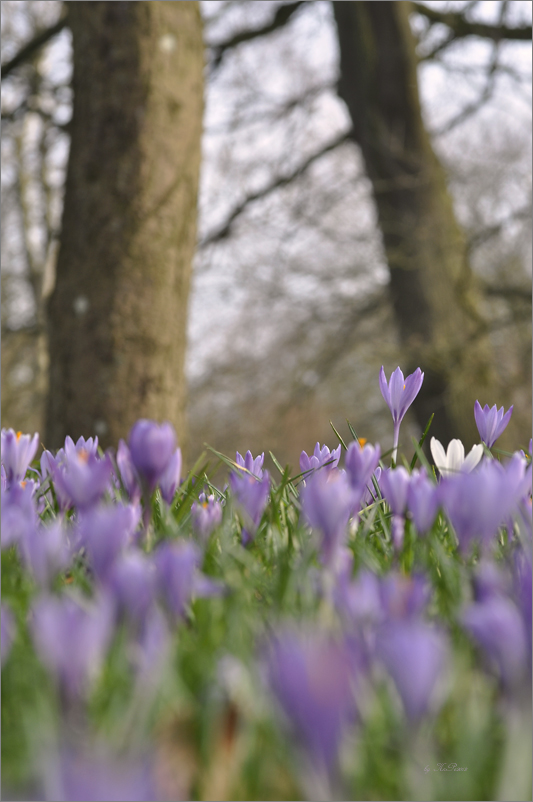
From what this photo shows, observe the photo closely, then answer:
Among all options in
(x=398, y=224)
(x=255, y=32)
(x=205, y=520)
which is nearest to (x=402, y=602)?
(x=205, y=520)

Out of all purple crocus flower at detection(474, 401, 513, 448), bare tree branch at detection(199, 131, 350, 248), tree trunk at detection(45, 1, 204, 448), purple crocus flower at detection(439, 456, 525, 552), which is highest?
bare tree branch at detection(199, 131, 350, 248)

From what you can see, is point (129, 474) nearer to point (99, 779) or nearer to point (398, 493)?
point (398, 493)

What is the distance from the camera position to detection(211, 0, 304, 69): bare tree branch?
28.8ft

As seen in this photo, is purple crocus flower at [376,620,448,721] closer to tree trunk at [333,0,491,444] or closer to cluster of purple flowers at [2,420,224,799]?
cluster of purple flowers at [2,420,224,799]

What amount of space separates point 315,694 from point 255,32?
9652 mm

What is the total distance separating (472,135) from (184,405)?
838cm

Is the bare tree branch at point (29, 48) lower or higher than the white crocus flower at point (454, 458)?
higher

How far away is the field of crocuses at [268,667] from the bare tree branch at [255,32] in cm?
905

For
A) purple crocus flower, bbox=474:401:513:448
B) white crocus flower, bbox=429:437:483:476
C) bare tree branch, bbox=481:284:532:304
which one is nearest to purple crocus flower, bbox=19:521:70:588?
white crocus flower, bbox=429:437:483:476

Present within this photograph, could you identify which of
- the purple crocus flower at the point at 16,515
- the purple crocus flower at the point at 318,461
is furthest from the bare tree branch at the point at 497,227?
the purple crocus flower at the point at 16,515

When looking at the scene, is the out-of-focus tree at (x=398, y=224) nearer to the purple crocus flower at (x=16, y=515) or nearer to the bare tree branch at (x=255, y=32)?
the bare tree branch at (x=255, y=32)

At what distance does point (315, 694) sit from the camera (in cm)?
44

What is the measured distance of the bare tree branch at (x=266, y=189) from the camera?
9.54 metres

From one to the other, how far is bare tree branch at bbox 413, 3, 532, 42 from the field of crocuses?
8273mm
